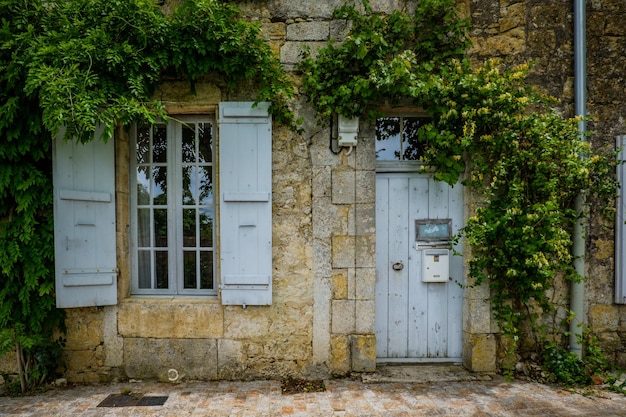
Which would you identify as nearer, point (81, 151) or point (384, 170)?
point (81, 151)

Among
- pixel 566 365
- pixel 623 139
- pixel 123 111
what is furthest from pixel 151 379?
pixel 623 139

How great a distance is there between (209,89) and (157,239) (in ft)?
5.12

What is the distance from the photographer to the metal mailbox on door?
3.48 meters

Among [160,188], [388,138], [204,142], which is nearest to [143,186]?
[160,188]

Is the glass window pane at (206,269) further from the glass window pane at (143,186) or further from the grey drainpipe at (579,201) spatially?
the grey drainpipe at (579,201)

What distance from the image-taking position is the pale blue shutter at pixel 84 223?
3.11 m

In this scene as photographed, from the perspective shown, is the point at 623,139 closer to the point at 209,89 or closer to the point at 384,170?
the point at 384,170

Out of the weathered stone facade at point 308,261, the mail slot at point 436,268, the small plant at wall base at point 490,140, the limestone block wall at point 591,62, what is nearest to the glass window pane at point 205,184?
the weathered stone facade at point 308,261

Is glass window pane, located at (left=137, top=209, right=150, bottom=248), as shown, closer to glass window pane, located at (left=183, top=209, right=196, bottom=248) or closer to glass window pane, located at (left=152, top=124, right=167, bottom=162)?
glass window pane, located at (left=183, top=209, right=196, bottom=248)

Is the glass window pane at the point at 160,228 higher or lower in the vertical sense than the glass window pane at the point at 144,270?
higher

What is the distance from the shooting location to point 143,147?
3564mm

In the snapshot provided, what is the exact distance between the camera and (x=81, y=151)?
318 cm

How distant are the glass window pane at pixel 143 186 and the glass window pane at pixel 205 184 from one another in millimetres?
529

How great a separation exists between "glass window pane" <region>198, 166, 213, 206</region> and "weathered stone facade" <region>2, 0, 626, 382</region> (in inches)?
24.1
